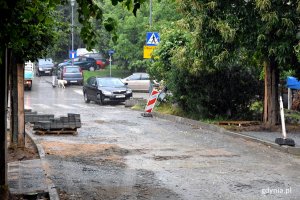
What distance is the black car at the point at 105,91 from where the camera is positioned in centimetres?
3153

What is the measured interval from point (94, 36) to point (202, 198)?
3239 millimetres

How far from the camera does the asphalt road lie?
30.0 ft

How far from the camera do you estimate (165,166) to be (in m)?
11.5

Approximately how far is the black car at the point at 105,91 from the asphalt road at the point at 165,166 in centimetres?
1299

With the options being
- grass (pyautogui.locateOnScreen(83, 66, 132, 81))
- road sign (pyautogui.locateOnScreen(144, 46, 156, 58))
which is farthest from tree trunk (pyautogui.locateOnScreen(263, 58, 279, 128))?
grass (pyautogui.locateOnScreen(83, 66, 132, 81))

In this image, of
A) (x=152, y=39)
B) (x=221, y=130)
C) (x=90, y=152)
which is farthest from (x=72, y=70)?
(x=90, y=152)

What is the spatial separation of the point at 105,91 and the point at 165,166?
2032 cm

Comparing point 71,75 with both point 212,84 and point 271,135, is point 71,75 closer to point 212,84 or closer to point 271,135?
point 212,84

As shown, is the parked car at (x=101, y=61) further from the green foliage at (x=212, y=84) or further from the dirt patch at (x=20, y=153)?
the dirt patch at (x=20, y=153)

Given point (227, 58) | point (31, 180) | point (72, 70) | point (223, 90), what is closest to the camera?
point (31, 180)

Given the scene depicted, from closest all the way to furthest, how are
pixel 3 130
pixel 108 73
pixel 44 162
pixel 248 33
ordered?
1. pixel 3 130
2. pixel 44 162
3. pixel 248 33
4. pixel 108 73

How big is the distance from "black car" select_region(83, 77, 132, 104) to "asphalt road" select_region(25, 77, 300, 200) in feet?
42.6

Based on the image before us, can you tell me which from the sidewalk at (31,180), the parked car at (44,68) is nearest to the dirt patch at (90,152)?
the sidewalk at (31,180)

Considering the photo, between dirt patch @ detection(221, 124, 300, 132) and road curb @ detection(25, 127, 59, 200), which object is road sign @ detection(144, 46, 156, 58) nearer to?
dirt patch @ detection(221, 124, 300, 132)
